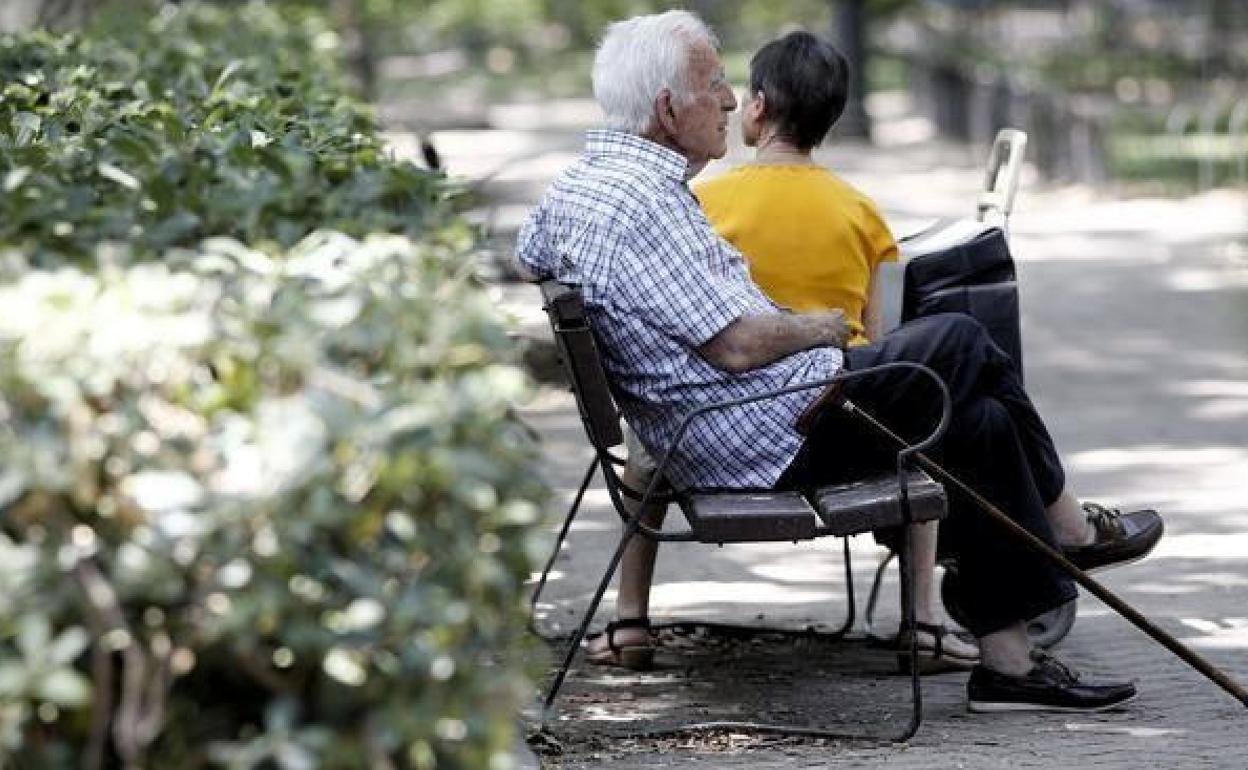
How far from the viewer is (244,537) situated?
11.1 ft

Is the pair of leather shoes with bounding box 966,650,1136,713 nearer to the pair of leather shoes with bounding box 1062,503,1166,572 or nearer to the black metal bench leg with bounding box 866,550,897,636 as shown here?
the pair of leather shoes with bounding box 1062,503,1166,572

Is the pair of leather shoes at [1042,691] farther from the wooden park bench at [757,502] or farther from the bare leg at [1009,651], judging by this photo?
the wooden park bench at [757,502]

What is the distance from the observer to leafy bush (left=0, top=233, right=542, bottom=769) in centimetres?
335

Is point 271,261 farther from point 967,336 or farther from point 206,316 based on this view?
point 967,336

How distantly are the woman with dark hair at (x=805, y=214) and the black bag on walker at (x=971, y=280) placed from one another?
19cm

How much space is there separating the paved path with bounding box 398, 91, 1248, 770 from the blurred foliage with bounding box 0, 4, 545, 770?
128 cm

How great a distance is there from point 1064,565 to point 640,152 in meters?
1.33

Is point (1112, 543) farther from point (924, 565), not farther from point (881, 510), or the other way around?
point (881, 510)

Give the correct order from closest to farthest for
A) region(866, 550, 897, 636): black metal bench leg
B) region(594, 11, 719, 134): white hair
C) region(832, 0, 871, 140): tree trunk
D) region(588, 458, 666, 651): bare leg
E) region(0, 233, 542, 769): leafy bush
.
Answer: region(0, 233, 542, 769): leafy bush → region(594, 11, 719, 134): white hair → region(588, 458, 666, 651): bare leg → region(866, 550, 897, 636): black metal bench leg → region(832, 0, 871, 140): tree trunk

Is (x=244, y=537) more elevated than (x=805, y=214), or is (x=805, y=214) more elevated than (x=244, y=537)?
(x=244, y=537)

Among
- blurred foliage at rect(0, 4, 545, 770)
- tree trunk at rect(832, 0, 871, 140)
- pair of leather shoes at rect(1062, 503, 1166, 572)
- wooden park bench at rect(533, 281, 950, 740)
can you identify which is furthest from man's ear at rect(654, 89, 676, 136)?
tree trunk at rect(832, 0, 871, 140)

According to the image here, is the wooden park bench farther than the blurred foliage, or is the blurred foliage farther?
the wooden park bench

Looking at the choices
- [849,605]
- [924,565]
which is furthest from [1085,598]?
[924,565]

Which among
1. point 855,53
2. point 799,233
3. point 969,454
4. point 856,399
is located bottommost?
point 855,53
